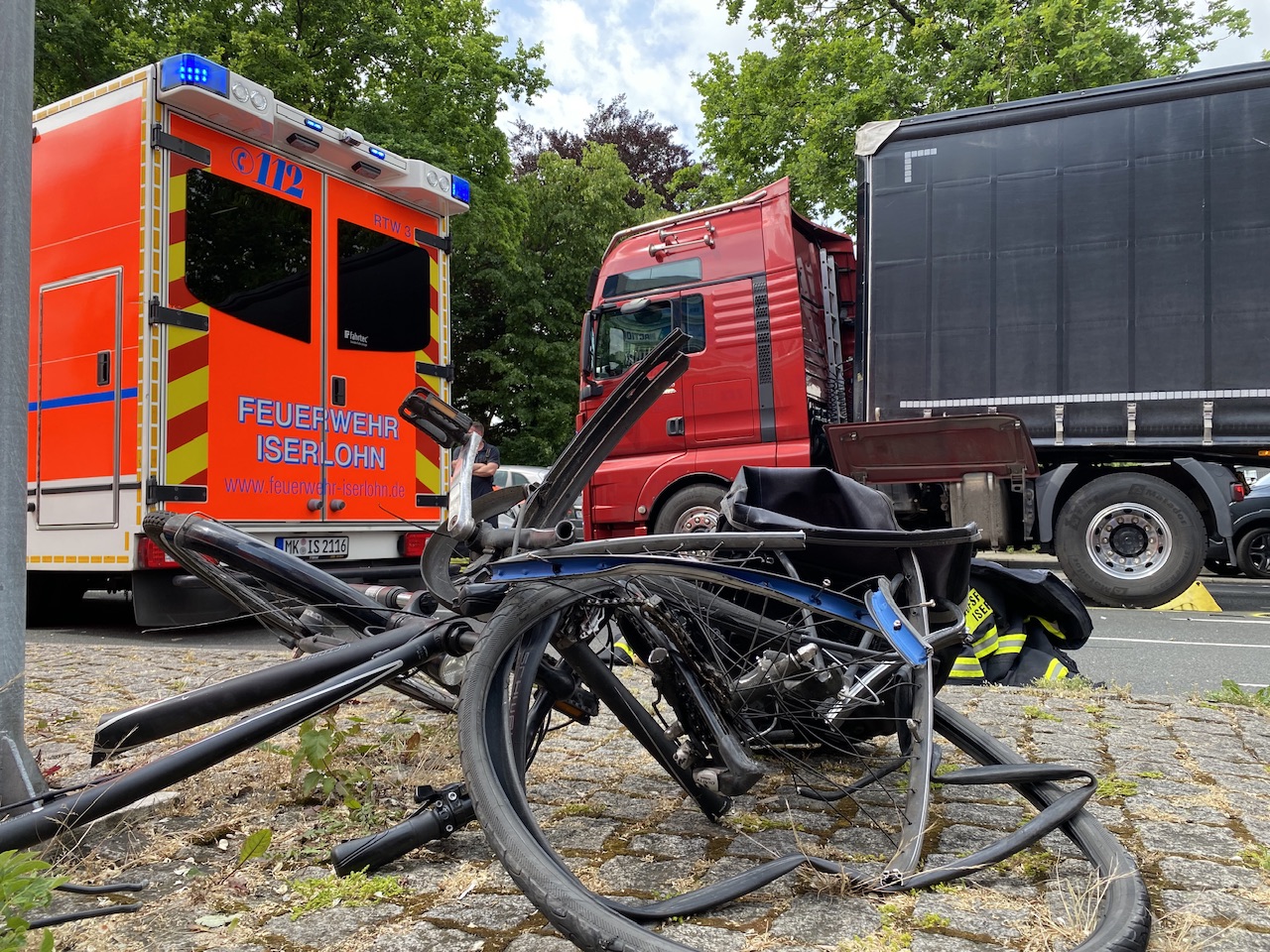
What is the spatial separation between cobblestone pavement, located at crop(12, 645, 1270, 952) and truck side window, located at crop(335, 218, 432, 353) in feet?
12.1

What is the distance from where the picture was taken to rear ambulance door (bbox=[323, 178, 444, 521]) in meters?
→ 6.60

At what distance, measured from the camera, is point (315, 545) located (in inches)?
252

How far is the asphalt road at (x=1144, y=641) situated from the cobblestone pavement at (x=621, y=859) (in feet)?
5.78

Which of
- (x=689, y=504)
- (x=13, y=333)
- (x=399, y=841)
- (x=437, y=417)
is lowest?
(x=399, y=841)

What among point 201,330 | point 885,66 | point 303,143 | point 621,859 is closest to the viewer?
point 621,859

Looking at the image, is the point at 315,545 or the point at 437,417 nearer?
the point at 437,417

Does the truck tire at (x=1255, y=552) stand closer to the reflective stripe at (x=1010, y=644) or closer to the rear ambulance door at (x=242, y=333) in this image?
the reflective stripe at (x=1010, y=644)

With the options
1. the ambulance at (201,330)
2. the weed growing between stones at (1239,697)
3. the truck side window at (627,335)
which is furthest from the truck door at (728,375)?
the weed growing between stones at (1239,697)

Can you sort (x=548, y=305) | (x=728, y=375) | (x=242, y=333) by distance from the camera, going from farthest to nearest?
1. (x=548, y=305)
2. (x=728, y=375)
3. (x=242, y=333)

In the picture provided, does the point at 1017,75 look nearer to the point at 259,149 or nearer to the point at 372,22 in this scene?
the point at 372,22

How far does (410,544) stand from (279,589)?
4673mm

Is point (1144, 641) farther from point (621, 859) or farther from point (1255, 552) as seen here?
point (1255, 552)

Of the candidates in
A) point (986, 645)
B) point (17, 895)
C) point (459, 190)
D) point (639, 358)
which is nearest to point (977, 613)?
point (986, 645)

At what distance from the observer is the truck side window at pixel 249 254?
5.82 m
